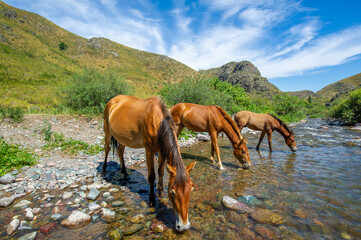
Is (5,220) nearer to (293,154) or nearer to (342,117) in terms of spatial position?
(293,154)

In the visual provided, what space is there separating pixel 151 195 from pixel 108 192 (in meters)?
1.33

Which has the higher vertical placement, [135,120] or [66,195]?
[135,120]

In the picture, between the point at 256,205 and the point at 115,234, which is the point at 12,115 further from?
the point at 256,205

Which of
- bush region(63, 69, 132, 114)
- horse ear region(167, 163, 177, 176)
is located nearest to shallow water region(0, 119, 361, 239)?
horse ear region(167, 163, 177, 176)

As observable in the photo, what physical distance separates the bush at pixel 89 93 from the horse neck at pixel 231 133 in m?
8.10

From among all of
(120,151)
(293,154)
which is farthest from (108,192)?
(293,154)

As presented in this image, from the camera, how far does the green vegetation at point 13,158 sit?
464 cm

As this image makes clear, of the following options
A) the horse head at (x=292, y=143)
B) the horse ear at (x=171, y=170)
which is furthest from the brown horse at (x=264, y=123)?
the horse ear at (x=171, y=170)

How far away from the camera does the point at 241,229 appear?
→ 303 centimetres

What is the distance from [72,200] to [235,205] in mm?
3868

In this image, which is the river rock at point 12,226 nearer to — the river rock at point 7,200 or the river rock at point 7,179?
the river rock at point 7,200

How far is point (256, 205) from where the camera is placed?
12.5 feet

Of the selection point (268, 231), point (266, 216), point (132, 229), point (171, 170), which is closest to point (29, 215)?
point (132, 229)

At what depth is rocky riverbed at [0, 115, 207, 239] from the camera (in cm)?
288
